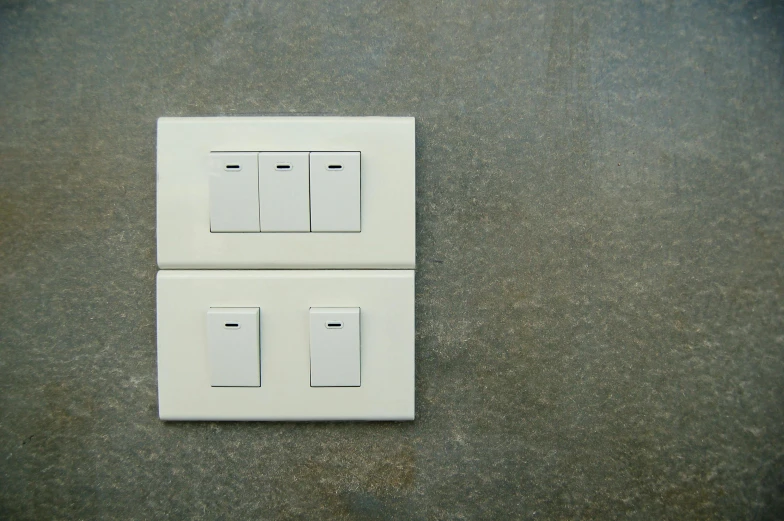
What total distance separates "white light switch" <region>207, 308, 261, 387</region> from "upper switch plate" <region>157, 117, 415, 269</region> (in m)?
0.05

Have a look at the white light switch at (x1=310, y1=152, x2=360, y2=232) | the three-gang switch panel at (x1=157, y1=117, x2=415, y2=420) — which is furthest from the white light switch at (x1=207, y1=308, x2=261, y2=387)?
the white light switch at (x1=310, y1=152, x2=360, y2=232)

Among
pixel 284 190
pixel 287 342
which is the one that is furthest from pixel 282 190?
pixel 287 342

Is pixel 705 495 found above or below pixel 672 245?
below

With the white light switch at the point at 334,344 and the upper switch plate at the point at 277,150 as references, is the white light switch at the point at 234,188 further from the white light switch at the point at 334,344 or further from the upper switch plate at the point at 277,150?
the white light switch at the point at 334,344

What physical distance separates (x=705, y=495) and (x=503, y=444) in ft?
0.71

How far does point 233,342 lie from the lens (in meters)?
0.44

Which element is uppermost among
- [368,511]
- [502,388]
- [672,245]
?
[672,245]

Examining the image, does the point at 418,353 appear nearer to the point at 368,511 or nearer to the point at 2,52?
the point at 368,511

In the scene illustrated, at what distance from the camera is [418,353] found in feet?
1.54

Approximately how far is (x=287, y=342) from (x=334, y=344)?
0.15ft

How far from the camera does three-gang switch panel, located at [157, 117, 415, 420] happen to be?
438mm

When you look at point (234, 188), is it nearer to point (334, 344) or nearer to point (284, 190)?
point (284, 190)

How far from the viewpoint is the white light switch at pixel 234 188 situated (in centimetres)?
44

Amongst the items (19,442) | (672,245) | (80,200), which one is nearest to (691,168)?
(672,245)
